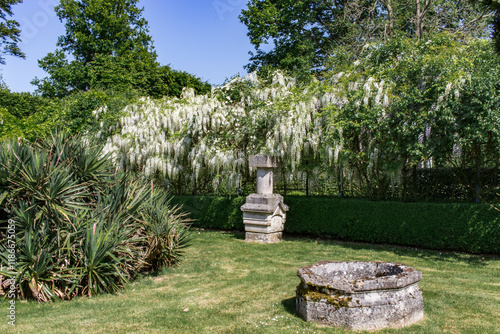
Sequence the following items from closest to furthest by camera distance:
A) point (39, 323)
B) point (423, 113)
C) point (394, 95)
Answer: point (39, 323) < point (423, 113) < point (394, 95)

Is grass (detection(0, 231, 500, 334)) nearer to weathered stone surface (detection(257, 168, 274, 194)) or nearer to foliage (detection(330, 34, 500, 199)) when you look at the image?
weathered stone surface (detection(257, 168, 274, 194))

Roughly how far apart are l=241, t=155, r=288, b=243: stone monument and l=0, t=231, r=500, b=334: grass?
5.41ft

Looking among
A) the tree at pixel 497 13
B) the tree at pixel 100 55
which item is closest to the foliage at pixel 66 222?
the tree at pixel 497 13

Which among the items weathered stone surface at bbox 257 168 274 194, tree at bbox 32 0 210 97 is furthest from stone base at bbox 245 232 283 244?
tree at bbox 32 0 210 97

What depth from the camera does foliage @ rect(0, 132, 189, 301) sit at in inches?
231

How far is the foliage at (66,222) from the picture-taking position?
588 centimetres

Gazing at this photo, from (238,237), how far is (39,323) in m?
6.93

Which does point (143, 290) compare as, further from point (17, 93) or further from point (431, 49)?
point (17, 93)

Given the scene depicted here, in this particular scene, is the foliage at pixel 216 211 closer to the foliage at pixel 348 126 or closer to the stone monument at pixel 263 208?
the foliage at pixel 348 126

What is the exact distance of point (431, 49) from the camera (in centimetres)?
1012

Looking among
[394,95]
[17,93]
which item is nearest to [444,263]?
[394,95]

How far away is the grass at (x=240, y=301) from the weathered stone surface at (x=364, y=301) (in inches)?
5.2

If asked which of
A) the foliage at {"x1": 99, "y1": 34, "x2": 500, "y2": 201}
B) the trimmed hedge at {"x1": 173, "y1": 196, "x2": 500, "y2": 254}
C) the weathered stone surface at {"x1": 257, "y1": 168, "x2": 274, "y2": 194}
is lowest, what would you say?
the trimmed hedge at {"x1": 173, "y1": 196, "x2": 500, "y2": 254}

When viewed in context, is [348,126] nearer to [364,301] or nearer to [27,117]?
[364,301]
